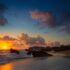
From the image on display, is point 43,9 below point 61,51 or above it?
above

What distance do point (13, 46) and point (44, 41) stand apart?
3.00 ft

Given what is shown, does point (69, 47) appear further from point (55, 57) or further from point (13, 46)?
point (13, 46)

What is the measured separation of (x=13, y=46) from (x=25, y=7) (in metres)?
1.18

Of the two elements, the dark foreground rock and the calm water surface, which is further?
the dark foreground rock

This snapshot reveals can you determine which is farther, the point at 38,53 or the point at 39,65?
the point at 38,53

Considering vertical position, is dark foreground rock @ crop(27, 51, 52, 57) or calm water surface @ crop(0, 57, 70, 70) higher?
dark foreground rock @ crop(27, 51, 52, 57)

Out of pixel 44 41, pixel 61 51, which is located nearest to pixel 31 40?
pixel 44 41

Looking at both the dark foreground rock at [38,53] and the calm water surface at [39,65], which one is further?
the dark foreground rock at [38,53]

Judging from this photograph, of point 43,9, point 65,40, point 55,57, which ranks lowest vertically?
A: point 55,57

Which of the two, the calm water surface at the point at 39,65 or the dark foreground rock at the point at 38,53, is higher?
the dark foreground rock at the point at 38,53

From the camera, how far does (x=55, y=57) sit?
6.73 m

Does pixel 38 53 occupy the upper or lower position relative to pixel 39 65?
upper

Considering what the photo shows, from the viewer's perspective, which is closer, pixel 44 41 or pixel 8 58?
pixel 44 41

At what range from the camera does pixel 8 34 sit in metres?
6.20
